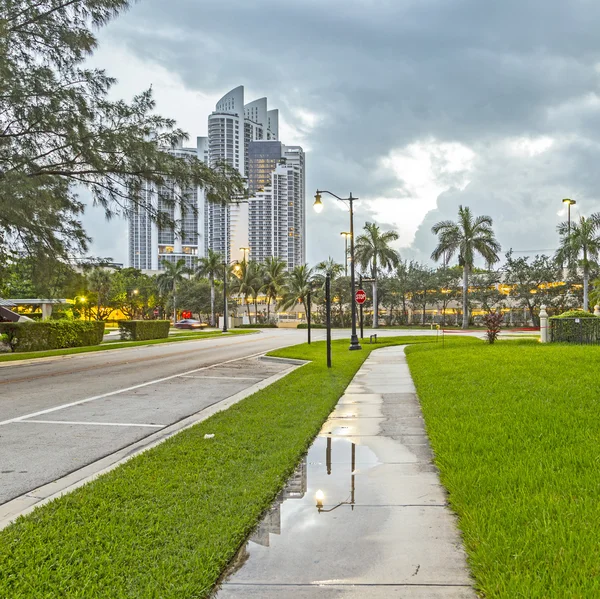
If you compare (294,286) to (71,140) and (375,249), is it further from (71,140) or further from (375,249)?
(71,140)

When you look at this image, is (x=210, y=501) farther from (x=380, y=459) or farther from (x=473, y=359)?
(x=473, y=359)

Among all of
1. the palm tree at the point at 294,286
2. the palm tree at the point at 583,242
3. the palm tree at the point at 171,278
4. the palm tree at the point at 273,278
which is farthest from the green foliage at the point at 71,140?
the palm tree at the point at 171,278

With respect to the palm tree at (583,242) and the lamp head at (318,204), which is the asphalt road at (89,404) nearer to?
the lamp head at (318,204)

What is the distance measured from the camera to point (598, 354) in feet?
55.9

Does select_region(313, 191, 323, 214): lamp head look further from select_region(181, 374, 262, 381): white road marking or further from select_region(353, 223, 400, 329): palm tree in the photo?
select_region(353, 223, 400, 329): palm tree

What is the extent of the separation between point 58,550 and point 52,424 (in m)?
5.45

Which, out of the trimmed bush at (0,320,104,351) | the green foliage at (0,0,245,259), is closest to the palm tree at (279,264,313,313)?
the trimmed bush at (0,320,104,351)

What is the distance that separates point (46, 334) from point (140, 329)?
9595 mm

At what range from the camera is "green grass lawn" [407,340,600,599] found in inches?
130

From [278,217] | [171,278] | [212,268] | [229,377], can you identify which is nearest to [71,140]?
[229,377]

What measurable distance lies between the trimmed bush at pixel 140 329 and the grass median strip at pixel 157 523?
102 feet

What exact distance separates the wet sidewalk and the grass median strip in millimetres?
195

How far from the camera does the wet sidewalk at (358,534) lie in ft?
10.8

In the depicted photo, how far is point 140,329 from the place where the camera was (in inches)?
1447
